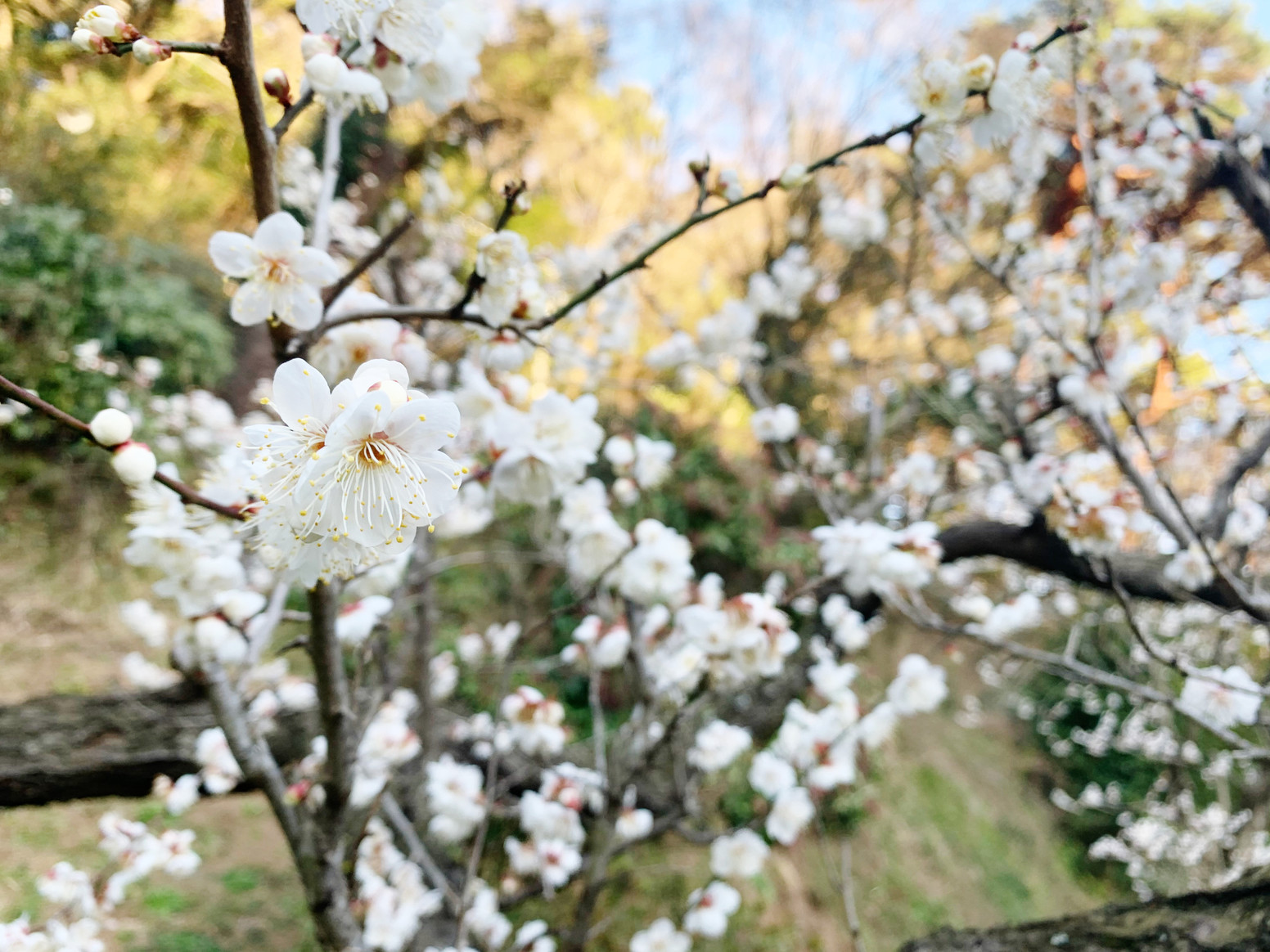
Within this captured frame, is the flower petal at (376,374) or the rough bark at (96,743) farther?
the rough bark at (96,743)

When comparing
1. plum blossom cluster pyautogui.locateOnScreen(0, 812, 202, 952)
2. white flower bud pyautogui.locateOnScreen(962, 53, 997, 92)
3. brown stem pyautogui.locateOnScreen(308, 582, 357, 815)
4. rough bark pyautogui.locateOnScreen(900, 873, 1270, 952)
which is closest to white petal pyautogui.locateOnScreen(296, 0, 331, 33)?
brown stem pyautogui.locateOnScreen(308, 582, 357, 815)

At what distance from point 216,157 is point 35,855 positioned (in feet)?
16.3

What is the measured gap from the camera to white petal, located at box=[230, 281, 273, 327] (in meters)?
0.73

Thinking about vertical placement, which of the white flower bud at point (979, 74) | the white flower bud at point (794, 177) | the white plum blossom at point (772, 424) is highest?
the white plum blossom at point (772, 424)

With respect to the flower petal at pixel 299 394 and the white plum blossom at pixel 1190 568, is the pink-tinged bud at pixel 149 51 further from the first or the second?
the white plum blossom at pixel 1190 568

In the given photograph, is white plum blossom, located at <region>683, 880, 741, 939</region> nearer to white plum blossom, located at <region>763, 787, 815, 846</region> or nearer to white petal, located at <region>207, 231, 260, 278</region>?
white plum blossom, located at <region>763, 787, 815, 846</region>

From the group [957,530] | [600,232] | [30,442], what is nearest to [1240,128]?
[957,530]

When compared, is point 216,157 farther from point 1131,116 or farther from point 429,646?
point 1131,116

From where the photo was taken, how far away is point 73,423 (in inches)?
22.7

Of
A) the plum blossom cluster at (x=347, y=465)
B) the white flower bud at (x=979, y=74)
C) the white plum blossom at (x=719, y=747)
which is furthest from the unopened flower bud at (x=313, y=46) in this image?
the white plum blossom at (x=719, y=747)

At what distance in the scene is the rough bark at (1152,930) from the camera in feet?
2.57

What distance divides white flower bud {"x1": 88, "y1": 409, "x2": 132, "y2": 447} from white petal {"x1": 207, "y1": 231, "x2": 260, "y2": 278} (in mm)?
219

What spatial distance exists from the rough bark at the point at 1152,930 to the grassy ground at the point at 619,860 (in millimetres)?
854

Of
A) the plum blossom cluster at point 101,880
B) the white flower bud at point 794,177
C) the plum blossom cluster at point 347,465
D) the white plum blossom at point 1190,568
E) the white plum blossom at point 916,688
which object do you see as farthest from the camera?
the white plum blossom at point 916,688
